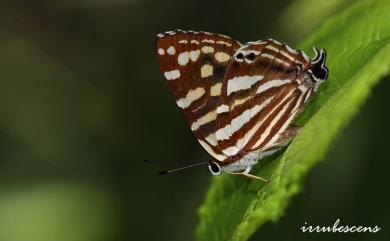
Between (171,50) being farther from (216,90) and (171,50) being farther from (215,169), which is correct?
(215,169)

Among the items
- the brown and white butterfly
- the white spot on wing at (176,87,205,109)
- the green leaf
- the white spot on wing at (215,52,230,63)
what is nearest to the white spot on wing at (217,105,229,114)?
the brown and white butterfly

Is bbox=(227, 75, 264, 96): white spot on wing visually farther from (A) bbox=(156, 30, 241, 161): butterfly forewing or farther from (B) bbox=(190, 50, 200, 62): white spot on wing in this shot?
(B) bbox=(190, 50, 200, 62): white spot on wing

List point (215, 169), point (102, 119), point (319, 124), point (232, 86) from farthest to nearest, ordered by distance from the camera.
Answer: point (102, 119), point (215, 169), point (232, 86), point (319, 124)

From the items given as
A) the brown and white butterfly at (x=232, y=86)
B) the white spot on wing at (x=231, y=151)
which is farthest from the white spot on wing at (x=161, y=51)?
the white spot on wing at (x=231, y=151)

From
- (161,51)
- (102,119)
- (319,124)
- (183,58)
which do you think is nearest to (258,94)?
(183,58)

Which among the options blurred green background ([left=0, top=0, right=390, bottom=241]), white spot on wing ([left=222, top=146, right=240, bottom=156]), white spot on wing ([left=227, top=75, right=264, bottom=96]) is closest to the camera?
white spot on wing ([left=227, top=75, right=264, bottom=96])

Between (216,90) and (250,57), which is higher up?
(250,57)

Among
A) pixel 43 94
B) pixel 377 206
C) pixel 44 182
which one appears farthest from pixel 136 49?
pixel 377 206
